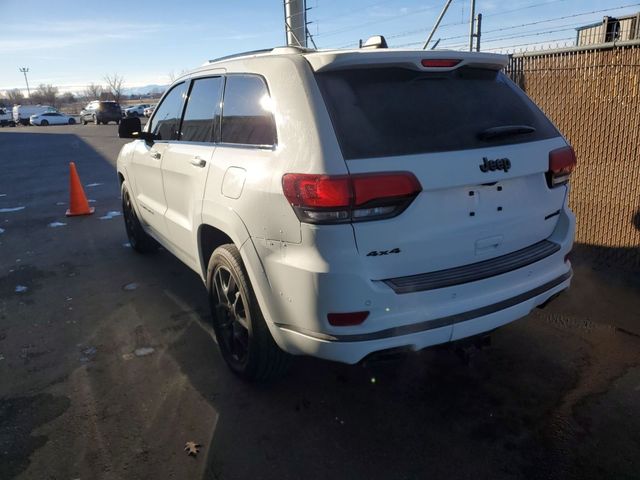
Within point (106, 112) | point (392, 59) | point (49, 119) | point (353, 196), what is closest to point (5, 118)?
point (49, 119)

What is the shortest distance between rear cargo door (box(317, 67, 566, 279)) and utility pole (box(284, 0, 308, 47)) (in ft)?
24.0

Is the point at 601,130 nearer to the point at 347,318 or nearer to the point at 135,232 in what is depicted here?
the point at 347,318

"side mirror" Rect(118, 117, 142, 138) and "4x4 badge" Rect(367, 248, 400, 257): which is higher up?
"side mirror" Rect(118, 117, 142, 138)

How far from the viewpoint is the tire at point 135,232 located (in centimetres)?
557

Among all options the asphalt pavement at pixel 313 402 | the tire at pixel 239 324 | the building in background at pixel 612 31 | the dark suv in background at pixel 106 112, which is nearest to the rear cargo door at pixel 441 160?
the asphalt pavement at pixel 313 402

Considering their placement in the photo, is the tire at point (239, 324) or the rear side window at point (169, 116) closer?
the tire at point (239, 324)

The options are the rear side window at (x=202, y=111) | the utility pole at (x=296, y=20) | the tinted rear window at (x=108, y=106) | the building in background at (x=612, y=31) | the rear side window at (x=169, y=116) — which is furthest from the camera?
the tinted rear window at (x=108, y=106)

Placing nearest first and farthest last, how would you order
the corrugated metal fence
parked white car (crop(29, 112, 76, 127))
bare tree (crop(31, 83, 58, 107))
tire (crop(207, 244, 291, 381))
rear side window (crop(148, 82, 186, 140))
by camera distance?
tire (crop(207, 244, 291, 381))
rear side window (crop(148, 82, 186, 140))
the corrugated metal fence
parked white car (crop(29, 112, 76, 127))
bare tree (crop(31, 83, 58, 107))

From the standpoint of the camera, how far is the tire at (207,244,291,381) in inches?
109

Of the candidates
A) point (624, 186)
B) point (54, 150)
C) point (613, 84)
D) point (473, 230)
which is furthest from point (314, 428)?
point (54, 150)

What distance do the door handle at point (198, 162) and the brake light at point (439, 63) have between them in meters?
1.52

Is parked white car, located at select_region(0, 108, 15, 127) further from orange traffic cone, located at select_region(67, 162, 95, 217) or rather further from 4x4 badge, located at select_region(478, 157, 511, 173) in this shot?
4x4 badge, located at select_region(478, 157, 511, 173)

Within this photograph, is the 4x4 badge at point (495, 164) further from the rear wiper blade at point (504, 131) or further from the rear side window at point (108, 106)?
the rear side window at point (108, 106)

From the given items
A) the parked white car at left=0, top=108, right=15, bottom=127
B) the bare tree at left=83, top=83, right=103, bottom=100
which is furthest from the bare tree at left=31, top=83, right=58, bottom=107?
the parked white car at left=0, top=108, right=15, bottom=127
